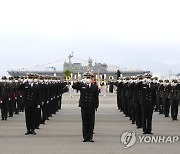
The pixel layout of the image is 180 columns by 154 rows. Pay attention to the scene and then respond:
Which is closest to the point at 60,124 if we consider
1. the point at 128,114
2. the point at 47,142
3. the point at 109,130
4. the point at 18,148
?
the point at 109,130

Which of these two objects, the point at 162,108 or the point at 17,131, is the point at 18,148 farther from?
the point at 162,108

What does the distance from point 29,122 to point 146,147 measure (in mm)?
4611

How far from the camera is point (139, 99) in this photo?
18922mm

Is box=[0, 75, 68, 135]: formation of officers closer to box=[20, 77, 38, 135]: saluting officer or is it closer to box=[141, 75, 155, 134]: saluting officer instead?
box=[20, 77, 38, 135]: saluting officer
